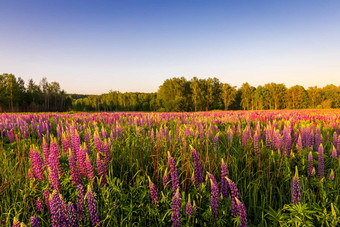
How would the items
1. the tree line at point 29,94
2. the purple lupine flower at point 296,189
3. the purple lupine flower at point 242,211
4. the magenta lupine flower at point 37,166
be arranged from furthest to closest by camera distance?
1. the tree line at point 29,94
2. the magenta lupine flower at point 37,166
3. the purple lupine flower at point 296,189
4. the purple lupine flower at point 242,211

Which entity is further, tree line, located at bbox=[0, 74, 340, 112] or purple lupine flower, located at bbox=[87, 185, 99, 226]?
tree line, located at bbox=[0, 74, 340, 112]

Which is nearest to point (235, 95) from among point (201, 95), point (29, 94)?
point (201, 95)

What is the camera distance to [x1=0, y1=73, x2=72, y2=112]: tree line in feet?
221

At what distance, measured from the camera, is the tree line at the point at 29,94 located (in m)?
67.4

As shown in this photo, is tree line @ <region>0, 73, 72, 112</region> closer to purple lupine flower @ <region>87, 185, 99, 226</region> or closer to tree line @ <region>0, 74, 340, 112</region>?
tree line @ <region>0, 74, 340, 112</region>

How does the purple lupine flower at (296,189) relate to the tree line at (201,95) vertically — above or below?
below

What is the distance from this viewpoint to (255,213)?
6.89ft

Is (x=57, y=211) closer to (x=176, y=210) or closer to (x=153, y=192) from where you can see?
(x=153, y=192)

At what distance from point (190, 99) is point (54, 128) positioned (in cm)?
8342

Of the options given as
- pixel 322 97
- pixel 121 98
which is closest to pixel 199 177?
pixel 322 97

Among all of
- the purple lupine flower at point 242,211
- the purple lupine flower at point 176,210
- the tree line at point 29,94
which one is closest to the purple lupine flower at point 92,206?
the purple lupine flower at point 176,210

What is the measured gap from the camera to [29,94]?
3295 inches

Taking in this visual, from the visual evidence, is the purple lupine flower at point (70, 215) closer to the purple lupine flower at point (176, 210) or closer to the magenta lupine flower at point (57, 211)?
the magenta lupine flower at point (57, 211)

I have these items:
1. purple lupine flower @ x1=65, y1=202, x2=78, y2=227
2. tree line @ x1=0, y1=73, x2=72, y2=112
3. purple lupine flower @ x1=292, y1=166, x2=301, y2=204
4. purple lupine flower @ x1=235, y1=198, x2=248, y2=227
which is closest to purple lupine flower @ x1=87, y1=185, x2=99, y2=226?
purple lupine flower @ x1=65, y1=202, x2=78, y2=227
